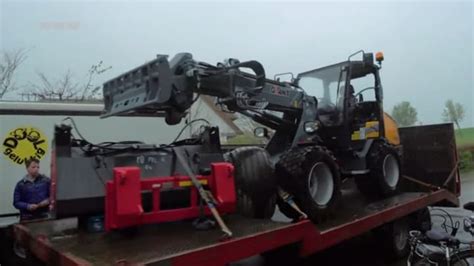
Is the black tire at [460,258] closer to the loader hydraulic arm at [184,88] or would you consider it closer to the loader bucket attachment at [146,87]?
the loader hydraulic arm at [184,88]

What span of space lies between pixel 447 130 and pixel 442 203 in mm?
1293

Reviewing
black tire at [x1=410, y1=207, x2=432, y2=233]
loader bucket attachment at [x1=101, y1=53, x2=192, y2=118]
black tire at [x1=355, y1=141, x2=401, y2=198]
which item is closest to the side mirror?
black tire at [x1=355, y1=141, x2=401, y2=198]

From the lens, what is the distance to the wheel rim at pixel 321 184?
17.6 feet

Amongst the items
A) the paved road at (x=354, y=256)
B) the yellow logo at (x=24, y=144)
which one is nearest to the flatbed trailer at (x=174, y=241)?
the paved road at (x=354, y=256)

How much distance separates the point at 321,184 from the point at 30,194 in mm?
3558

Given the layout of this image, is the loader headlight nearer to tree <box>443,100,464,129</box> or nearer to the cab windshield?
the cab windshield

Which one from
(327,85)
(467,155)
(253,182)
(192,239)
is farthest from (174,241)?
(467,155)

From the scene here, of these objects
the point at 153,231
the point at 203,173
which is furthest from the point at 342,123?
the point at 153,231

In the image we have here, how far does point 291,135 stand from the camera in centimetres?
624

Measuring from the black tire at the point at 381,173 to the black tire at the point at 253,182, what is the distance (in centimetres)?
237

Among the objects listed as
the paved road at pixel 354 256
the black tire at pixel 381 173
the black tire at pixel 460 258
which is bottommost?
the paved road at pixel 354 256

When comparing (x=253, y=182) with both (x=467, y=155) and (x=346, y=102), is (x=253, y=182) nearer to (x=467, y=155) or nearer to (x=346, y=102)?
(x=346, y=102)

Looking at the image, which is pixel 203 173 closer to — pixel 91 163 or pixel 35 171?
pixel 91 163

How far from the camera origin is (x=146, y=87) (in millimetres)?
4297
